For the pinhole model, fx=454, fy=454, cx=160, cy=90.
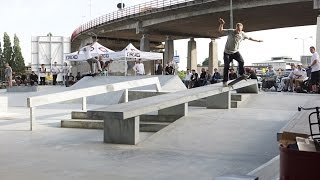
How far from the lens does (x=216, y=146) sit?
27.3ft

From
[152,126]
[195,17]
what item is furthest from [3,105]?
[195,17]

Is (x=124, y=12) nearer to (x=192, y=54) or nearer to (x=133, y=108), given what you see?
(x=192, y=54)

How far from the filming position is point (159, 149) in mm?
8156

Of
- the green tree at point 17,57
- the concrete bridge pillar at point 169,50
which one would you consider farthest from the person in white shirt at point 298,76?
the green tree at point 17,57

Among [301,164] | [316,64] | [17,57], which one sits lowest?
[301,164]

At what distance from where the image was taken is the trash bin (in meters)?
3.75

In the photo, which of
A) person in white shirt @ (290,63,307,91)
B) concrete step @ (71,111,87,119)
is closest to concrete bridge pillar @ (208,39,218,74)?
person in white shirt @ (290,63,307,91)

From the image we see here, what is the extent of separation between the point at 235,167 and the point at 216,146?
173 centimetres

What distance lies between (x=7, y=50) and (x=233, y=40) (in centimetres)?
9489

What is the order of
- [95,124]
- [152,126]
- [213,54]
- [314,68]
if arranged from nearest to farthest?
[152,126] → [95,124] → [314,68] → [213,54]

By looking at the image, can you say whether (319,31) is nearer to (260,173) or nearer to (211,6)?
(211,6)

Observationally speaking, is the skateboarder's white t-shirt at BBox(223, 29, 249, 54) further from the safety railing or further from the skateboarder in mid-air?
the safety railing

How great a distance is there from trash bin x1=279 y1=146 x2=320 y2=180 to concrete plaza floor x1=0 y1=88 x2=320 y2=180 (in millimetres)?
2126

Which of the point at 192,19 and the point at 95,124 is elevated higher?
the point at 192,19
